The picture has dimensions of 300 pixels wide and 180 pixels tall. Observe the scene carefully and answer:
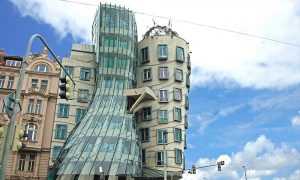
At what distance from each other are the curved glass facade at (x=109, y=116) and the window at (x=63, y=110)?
3.68 m

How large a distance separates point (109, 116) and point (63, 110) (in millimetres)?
7348

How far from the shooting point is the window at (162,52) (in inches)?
1888

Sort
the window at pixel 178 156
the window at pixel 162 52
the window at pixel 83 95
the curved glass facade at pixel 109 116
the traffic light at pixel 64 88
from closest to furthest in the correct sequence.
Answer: the traffic light at pixel 64 88 → the curved glass facade at pixel 109 116 → the window at pixel 178 156 → the window at pixel 83 95 → the window at pixel 162 52

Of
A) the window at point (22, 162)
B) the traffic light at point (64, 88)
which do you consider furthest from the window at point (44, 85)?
the traffic light at point (64, 88)

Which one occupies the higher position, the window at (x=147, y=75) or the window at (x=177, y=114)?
the window at (x=147, y=75)

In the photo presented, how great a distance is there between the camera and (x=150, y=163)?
43094 millimetres

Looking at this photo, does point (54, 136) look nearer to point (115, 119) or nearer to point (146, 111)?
point (115, 119)

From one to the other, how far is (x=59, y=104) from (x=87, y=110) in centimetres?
459

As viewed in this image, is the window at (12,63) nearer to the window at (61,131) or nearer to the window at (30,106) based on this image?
the window at (30,106)

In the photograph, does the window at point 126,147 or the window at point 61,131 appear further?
the window at point 61,131

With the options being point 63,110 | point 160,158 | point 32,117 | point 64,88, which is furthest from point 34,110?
point 64,88

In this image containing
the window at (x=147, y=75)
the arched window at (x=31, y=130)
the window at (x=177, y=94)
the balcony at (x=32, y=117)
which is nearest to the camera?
the arched window at (x=31, y=130)

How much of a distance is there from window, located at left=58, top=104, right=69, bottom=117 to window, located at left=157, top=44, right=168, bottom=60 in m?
14.4

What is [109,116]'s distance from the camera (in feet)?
137
